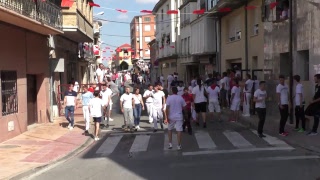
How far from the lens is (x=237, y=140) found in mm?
12719

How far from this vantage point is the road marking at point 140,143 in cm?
1208

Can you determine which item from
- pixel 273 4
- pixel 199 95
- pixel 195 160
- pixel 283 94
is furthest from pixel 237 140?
pixel 273 4

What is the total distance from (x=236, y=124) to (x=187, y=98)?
299 cm

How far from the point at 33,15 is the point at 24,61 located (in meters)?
1.73

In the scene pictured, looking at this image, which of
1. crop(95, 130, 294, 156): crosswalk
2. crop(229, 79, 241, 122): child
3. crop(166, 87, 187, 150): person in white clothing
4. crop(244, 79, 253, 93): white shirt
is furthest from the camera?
crop(244, 79, 253, 93): white shirt

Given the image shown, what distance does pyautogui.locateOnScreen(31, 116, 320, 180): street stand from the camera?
8.46m

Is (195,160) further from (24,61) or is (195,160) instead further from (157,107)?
(24,61)

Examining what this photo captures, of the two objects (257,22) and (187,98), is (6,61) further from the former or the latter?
(257,22)

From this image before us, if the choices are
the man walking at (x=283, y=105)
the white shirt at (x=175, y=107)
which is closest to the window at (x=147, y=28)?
the man walking at (x=283, y=105)

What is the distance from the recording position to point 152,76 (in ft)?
213

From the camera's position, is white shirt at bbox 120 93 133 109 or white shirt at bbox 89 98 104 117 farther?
white shirt at bbox 120 93 133 109

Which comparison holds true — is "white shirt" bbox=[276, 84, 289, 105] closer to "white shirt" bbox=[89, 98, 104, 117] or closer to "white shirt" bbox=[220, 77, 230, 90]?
"white shirt" bbox=[89, 98, 104, 117]

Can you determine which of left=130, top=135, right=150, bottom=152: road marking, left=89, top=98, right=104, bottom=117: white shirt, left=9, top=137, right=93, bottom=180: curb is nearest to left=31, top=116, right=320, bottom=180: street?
left=130, top=135, right=150, bottom=152: road marking

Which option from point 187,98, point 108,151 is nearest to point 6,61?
point 108,151
